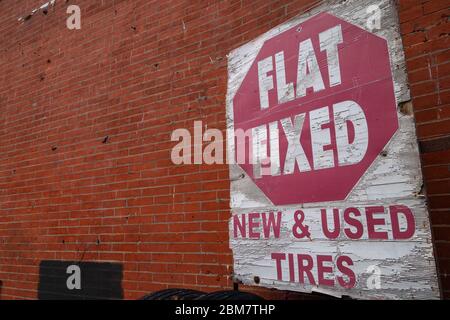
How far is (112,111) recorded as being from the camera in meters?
3.56

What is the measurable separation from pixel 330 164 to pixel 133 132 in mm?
1965

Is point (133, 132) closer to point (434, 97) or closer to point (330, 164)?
point (330, 164)

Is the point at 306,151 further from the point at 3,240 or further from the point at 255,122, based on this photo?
the point at 3,240

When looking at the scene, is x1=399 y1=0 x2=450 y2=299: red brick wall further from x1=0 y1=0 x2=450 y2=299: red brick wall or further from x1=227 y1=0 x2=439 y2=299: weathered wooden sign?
x1=227 y1=0 x2=439 y2=299: weathered wooden sign

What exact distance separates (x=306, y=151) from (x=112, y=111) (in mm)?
2161

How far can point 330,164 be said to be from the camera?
2.08 meters

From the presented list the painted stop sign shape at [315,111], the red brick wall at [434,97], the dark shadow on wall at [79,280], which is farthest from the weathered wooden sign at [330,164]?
the dark shadow on wall at [79,280]

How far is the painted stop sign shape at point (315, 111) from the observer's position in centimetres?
194

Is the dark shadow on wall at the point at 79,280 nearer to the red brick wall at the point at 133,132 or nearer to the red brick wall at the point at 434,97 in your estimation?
the red brick wall at the point at 133,132

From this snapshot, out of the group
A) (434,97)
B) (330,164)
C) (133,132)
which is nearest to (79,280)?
(133,132)

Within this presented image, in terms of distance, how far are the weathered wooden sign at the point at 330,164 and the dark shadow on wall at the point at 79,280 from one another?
1.35 metres

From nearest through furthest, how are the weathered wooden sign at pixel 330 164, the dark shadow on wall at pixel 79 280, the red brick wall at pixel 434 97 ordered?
the weathered wooden sign at pixel 330 164 → the red brick wall at pixel 434 97 → the dark shadow on wall at pixel 79 280

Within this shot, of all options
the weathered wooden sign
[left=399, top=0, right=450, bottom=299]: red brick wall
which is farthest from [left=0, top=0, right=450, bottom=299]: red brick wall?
the weathered wooden sign
